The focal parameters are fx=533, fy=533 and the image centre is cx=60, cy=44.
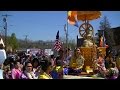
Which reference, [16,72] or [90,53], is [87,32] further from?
[16,72]

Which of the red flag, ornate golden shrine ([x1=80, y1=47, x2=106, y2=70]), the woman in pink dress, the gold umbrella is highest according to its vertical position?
the gold umbrella

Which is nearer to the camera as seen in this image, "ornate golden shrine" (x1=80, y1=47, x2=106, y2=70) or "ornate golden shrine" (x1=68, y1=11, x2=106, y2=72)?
"ornate golden shrine" (x1=68, y1=11, x2=106, y2=72)

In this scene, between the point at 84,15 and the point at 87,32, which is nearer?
the point at 84,15

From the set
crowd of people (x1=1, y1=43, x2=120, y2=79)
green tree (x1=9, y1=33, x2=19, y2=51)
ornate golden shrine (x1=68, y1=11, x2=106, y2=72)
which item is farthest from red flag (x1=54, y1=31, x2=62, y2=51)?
green tree (x1=9, y1=33, x2=19, y2=51)

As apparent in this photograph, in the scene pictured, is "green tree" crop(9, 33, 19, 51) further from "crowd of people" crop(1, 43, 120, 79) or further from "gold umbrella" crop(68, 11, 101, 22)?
"gold umbrella" crop(68, 11, 101, 22)

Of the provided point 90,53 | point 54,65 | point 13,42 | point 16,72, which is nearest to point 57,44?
point 54,65

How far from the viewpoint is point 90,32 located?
9070 mm

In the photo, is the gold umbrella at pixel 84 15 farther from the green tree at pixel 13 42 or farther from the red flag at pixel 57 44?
the green tree at pixel 13 42

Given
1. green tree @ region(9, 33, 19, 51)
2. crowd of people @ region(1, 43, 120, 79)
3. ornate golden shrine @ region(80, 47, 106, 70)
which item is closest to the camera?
crowd of people @ region(1, 43, 120, 79)
